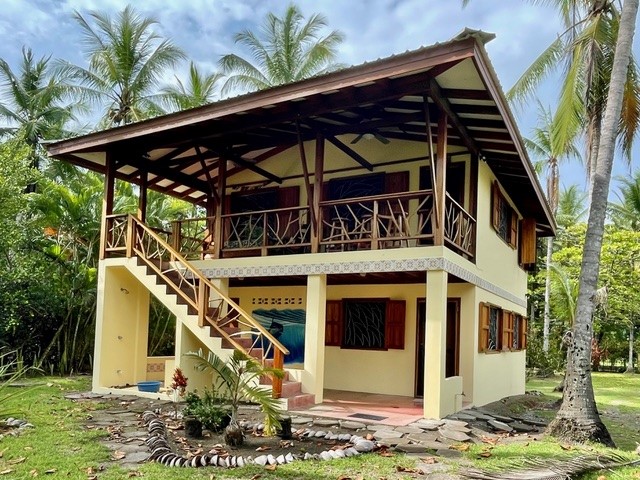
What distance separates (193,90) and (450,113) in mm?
15855

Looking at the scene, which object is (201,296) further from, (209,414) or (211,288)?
(209,414)

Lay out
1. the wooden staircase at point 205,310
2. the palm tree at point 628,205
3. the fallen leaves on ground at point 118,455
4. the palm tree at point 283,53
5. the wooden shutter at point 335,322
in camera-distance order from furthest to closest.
→ the palm tree at point 628,205 → the palm tree at point 283,53 → the wooden shutter at point 335,322 → the wooden staircase at point 205,310 → the fallen leaves on ground at point 118,455

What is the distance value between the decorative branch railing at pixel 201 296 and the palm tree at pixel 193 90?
11425 mm

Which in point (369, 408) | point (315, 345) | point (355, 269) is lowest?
point (369, 408)

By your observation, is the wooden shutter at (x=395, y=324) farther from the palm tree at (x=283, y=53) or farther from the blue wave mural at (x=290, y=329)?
the palm tree at (x=283, y=53)

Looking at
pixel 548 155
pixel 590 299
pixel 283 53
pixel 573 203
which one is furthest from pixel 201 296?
pixel 573 203

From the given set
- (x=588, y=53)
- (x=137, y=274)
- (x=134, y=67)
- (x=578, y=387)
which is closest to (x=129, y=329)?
(x=137, y=274)

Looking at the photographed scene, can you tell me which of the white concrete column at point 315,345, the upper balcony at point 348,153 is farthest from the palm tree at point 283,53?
the white concrete column at point 315,345

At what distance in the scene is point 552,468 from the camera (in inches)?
191

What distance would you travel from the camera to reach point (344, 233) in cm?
934

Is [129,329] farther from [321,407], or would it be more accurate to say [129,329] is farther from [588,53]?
[588,53]

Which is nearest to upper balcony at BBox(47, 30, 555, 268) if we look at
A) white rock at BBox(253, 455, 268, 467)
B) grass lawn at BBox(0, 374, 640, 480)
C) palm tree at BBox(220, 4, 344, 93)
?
grass lawn at BBox(0, 374, 640, 480)

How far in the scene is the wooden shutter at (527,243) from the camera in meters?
15.0

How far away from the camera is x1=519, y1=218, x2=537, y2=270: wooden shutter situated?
15.0 metres
